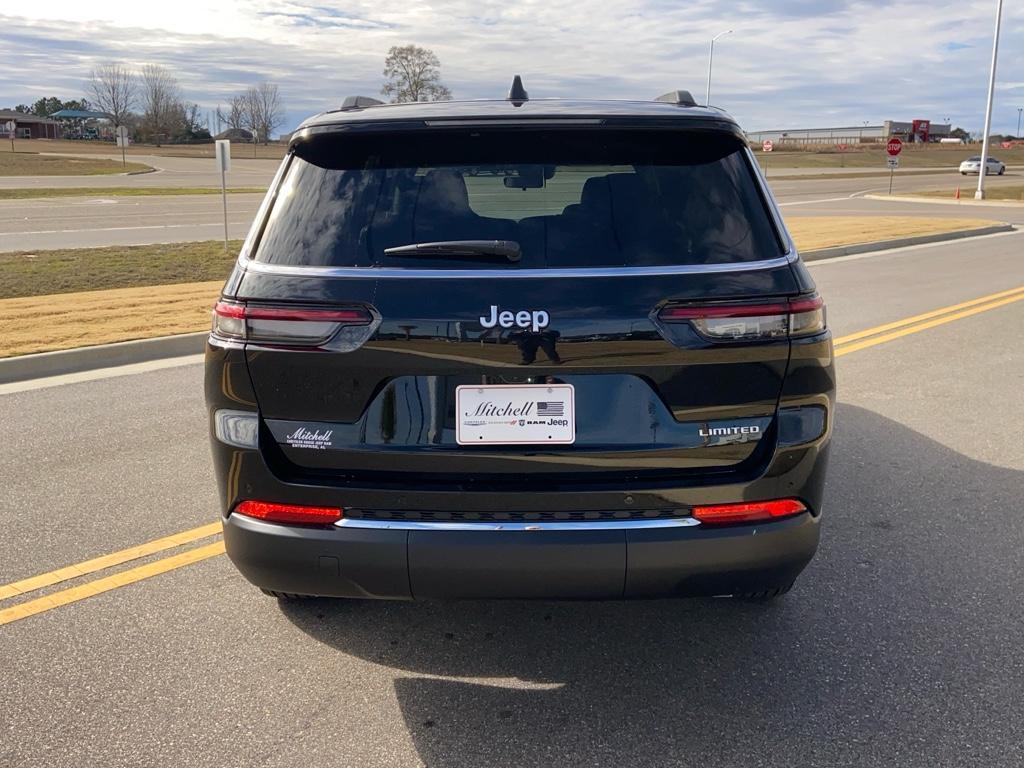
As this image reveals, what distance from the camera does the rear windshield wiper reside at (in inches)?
102

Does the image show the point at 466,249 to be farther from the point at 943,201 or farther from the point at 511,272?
the point at 943,201

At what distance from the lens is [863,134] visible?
137500 mm

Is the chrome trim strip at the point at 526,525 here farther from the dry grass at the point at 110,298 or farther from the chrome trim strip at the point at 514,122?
the dry grass at the point at 110,298

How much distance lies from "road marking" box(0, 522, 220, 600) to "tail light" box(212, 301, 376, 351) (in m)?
1.78

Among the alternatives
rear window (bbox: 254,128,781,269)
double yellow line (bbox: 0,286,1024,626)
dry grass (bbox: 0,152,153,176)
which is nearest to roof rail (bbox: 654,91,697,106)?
rear window (bbox: 254,128,781,269)

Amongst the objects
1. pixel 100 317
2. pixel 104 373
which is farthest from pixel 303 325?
pixel 100 317

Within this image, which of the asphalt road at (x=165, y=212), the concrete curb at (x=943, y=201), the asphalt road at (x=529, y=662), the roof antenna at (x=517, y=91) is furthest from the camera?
the concrete curb at (x=943, y=201)

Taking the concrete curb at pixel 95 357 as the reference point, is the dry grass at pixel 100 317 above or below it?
above

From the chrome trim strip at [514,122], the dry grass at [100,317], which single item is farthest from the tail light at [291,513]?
the dry grass at [100,317]

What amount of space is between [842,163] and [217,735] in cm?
8021

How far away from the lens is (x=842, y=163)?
247 feet

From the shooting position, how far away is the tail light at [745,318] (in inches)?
101

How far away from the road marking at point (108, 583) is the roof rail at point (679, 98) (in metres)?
2.69

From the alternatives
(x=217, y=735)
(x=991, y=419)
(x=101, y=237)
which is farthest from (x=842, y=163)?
(x=217, y=735)
